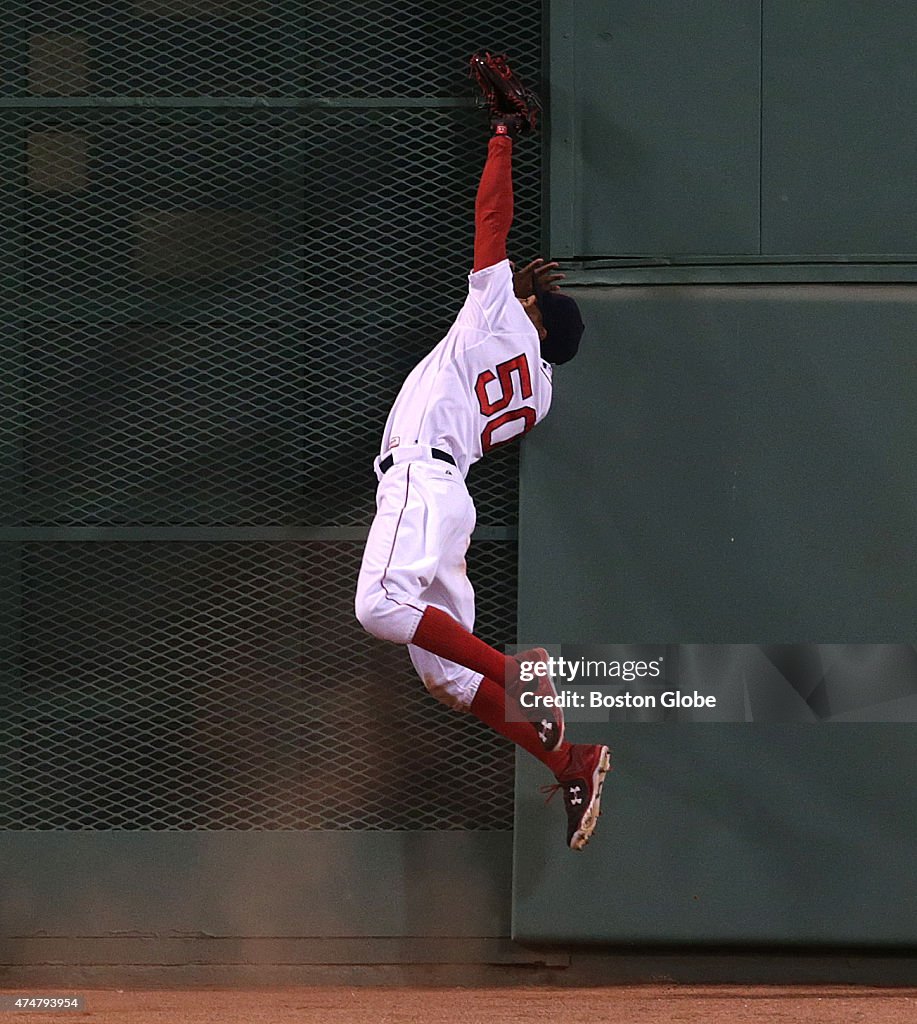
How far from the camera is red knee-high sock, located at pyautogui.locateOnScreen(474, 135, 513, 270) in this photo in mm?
5176

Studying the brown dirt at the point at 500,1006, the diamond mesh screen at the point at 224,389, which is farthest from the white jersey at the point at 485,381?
the brown dirt at the point at 500,1006

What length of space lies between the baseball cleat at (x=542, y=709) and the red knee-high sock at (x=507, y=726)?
0.02 metres

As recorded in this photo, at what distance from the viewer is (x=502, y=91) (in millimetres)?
5152

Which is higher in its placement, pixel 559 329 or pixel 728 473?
pixel 559 329

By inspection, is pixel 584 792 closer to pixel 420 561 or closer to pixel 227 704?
pixel 420 561

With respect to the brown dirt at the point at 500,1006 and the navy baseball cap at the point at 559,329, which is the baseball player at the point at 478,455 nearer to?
the navy baseball cap at the point at 559,329

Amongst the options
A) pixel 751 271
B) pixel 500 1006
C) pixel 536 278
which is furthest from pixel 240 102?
pixel 500 1006

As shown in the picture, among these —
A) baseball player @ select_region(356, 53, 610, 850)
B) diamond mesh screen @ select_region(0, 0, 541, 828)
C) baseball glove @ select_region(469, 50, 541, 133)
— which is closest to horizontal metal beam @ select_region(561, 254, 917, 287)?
baseball player @ select_region(356, 53, 610, 850)

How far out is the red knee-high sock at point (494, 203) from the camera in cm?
518

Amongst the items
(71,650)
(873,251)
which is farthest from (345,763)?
(873,251)

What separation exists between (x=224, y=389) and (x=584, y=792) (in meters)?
2.15

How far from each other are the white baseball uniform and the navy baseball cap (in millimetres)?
52

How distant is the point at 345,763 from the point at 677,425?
1875 mm

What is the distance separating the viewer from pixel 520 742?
520 cm
